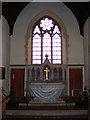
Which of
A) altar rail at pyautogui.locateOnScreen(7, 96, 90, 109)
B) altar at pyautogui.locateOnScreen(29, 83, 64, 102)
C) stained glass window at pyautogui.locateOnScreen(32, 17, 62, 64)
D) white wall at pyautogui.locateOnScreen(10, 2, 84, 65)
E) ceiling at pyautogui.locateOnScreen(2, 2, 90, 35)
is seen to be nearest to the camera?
altar rail at pyautogui.locateOnScreen(7, 96, 90, 109)

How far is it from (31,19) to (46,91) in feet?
14.5

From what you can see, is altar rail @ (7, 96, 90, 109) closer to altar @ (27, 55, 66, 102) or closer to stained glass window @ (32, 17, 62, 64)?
altar @ (27, 55, 66, 102)

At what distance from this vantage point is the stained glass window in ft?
40.2

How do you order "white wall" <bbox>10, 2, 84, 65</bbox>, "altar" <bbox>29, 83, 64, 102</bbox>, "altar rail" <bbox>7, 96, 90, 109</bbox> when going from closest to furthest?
A: 1. "altar rail" <bbox>7, 96, 90, 109</bbox>
2. "altar" <bbox>29, 83, 64, 102</bbox>
3. "white wall" <bbox>10, 2, 84, 65</bbox>

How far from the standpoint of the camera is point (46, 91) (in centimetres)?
1058

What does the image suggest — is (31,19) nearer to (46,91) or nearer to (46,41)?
(46,41)

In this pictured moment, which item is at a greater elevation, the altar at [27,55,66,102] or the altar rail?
the altar at [27,55,66,102]

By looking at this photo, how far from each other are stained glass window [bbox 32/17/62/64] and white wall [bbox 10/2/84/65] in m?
0.57


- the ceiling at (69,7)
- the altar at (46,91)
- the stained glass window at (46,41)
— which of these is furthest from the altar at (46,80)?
the ceiling at (69,7)

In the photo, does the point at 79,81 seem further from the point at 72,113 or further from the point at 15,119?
the point at 15,119

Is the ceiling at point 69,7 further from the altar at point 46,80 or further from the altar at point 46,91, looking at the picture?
the altar at point 46,91

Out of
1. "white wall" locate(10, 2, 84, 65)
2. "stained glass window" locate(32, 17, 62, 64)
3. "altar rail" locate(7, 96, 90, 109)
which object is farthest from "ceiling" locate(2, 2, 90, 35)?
"altar rail" locate(7, 96, 90, 109)

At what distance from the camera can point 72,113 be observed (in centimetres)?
755

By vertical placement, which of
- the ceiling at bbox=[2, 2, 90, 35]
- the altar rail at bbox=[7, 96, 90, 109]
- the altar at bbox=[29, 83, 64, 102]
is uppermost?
the ceiling at bbox=[2, 2, 90, 35]
